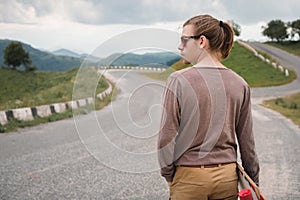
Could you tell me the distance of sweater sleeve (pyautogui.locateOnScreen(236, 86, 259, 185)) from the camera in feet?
8.02

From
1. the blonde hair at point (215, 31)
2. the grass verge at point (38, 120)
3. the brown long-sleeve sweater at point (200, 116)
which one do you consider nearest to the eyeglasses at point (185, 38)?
the blonde hair at point (215, 31)

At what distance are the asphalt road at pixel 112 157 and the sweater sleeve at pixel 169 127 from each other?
0.83 ft

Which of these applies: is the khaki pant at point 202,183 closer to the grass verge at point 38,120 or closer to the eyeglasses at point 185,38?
the eyeglasses at point 185,38

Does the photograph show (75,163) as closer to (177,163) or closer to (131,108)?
(131,108)

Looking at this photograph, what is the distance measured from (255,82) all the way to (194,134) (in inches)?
1084

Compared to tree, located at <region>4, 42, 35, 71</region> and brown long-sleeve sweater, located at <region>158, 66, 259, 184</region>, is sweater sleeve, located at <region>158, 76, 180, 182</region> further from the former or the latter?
tree, located at <region>4, 42, 35, 71</region>

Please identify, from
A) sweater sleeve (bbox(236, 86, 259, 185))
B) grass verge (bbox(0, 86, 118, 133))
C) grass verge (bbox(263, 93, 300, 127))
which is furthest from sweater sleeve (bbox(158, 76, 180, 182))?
grass verge (bbox(263, 93, 300, 127))

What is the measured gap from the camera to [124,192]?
5.01m

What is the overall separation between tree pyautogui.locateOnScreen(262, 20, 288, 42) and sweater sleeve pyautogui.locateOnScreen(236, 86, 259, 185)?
227 feet

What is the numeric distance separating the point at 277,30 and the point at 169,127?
69.7 m

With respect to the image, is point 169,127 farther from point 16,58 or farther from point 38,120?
point 16,58

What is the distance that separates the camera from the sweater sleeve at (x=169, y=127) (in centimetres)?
220

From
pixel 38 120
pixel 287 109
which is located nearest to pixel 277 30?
pixel 287 109

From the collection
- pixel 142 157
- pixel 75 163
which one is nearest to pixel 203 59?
pixel 142 157
